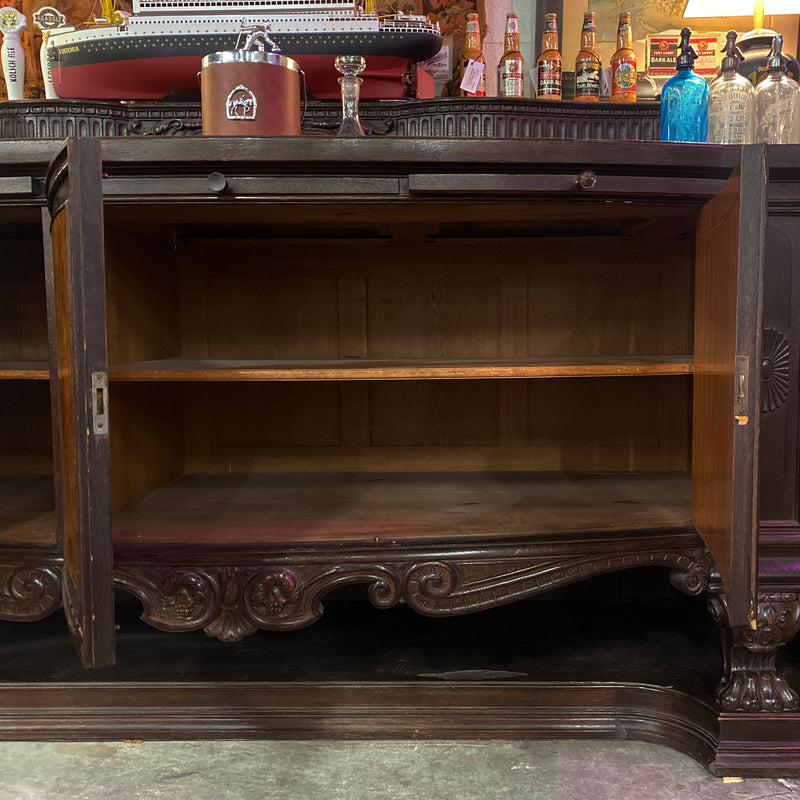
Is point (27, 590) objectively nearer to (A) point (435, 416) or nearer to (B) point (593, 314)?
(A) point (435, 416)

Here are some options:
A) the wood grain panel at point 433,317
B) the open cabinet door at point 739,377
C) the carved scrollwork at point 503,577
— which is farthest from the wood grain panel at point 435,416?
the open cabinet door at point 739,377

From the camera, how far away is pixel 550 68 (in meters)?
1.98

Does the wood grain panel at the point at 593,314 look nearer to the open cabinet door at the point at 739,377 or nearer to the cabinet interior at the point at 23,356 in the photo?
the open cabinet door at the point at 739,377

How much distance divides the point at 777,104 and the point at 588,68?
0.52 metres

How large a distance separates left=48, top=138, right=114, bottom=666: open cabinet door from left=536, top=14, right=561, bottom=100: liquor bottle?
4.25 feet

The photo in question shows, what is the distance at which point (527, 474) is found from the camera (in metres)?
2.17

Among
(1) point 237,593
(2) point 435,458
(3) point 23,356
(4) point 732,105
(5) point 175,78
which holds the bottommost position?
(1) point 237,593

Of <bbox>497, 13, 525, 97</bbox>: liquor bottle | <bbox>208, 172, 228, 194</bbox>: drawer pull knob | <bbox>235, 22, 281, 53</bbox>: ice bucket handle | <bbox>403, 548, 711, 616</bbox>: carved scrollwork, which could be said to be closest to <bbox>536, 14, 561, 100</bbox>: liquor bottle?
<bbox>497, 13, 525, 97</bbox>: liquor bottle

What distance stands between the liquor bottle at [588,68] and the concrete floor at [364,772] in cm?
158

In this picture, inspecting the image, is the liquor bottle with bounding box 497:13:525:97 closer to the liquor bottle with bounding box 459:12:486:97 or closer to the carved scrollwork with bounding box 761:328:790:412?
the liquor bottle with bounding box 459:12:486:97

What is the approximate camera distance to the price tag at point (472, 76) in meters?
1.98

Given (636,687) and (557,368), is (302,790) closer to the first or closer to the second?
(636,687)

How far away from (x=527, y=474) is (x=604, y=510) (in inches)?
18.3

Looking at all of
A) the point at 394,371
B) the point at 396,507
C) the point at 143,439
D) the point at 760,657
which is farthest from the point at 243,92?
the point at 760,657
